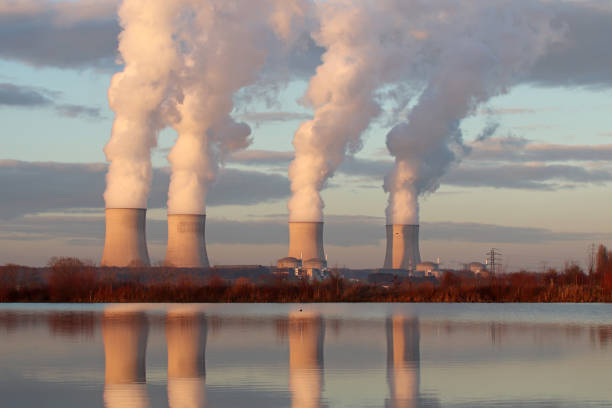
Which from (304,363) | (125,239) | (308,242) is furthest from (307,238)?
(304,363)

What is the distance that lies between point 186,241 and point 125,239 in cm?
293

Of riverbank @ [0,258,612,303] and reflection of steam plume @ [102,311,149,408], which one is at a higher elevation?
riverbank @ [0,258,612,303]

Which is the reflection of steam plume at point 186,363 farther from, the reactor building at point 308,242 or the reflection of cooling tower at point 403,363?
the reactor building at point 308,242

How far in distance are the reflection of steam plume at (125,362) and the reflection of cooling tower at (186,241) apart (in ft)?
53.1

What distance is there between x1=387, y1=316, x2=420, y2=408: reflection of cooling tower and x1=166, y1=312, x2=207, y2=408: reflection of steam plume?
175 centimetres

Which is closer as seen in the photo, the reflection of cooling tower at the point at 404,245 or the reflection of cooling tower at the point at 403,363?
the reflection of cooling tower at the point at 403,363

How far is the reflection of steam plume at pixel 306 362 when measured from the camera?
8.00 m

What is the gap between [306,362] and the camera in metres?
10.8

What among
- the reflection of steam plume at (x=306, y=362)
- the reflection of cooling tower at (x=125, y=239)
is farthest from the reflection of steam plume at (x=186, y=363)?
the reflection of cooling tower at (x=125, y=239)

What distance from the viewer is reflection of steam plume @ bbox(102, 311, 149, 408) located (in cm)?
797

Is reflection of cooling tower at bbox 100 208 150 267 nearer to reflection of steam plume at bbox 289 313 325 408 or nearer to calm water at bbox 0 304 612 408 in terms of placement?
calm water at bbox 0 304 612 408

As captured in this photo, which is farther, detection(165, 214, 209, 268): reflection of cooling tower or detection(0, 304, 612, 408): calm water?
detection(165, 214, 209, 268): reflection of cooling tower

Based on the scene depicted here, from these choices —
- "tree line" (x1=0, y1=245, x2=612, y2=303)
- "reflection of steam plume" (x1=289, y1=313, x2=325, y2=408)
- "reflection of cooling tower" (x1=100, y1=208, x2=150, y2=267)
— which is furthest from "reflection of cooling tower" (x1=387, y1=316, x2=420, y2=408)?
"reflection of cooling tower" (x1=100, y1=208, x2=150, y2=267)

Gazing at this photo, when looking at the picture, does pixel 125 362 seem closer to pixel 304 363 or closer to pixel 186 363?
pixel 186 363
